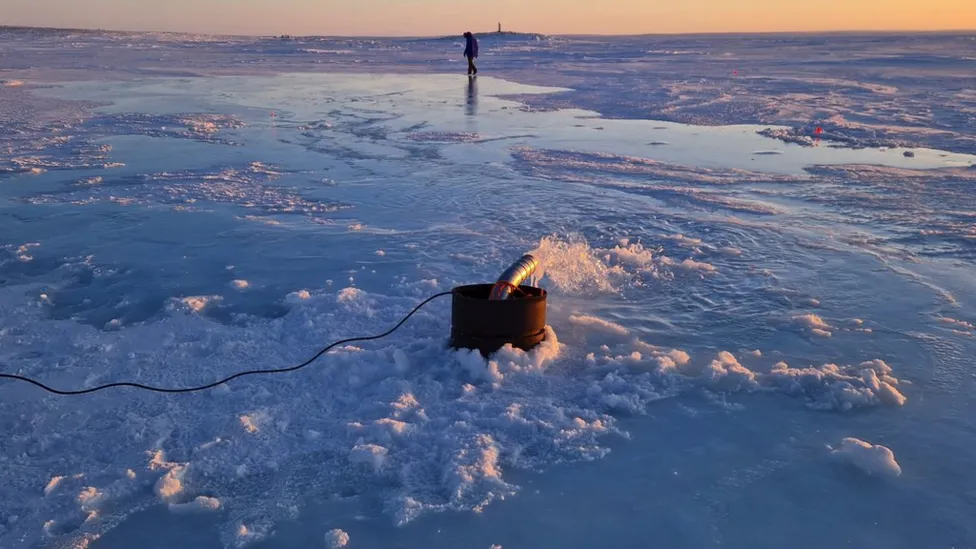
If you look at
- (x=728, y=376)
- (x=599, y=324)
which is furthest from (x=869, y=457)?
(x=599, y=324)

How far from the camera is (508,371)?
4.13 metres

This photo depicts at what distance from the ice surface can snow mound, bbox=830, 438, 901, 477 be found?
16 mm

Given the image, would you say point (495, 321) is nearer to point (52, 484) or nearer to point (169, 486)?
point (169, 486)

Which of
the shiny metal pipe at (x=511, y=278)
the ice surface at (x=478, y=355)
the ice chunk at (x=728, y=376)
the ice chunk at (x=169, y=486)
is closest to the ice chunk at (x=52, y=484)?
the ice surface at (x=478, y=355)

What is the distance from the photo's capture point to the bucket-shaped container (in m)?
4.14

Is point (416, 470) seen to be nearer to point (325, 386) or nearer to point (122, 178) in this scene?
point (325, 386)

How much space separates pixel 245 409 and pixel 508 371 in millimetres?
1312

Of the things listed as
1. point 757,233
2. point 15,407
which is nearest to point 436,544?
point 15,407

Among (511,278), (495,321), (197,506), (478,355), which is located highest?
(511,278)

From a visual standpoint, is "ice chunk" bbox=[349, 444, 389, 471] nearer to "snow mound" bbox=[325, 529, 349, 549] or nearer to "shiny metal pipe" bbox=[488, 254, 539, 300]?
"snow mound" bbox=[325, 529, 349, 549]

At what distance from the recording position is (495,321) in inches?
164

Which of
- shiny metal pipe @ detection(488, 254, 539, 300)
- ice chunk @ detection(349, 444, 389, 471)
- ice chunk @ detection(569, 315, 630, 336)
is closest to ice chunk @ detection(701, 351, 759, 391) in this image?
ice chunk @ detection(569, 315, 630, 336)

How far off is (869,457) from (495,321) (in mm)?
1837

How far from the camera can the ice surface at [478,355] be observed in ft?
10.0
